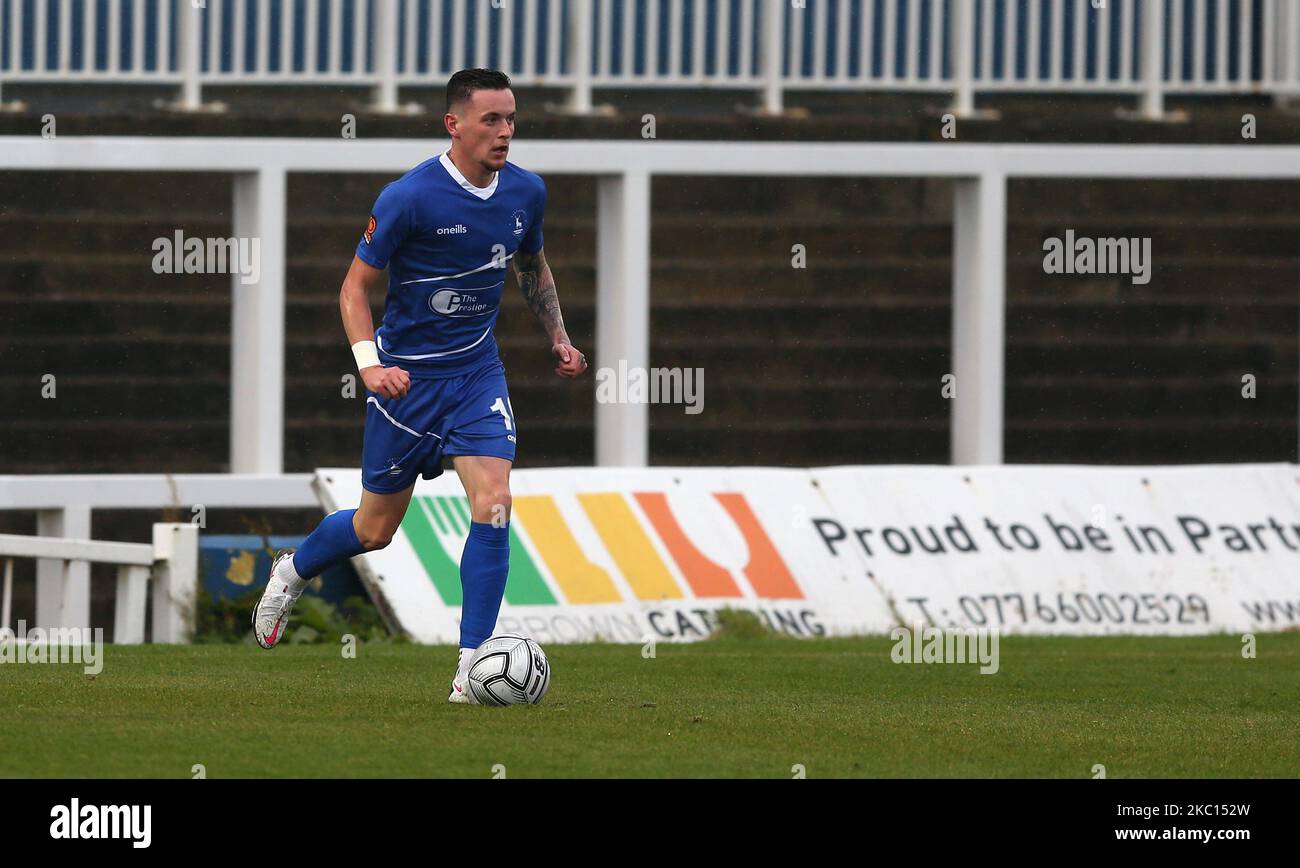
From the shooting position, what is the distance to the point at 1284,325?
15.4m

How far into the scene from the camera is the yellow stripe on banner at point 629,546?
11695mm

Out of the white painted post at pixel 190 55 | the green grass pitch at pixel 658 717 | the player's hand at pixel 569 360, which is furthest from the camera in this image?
the white painted post at pixel 190 55

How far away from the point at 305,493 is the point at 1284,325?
6.77 m

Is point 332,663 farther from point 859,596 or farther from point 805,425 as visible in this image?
point 805,425

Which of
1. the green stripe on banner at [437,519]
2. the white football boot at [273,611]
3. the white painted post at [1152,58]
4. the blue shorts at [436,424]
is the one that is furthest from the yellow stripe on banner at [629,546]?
the white painted post at [1152,58]

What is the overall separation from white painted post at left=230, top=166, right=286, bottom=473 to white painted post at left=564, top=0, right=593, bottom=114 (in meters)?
2.19

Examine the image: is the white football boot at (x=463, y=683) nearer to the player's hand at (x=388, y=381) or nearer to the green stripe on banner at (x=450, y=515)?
the player's hand at (x=388, y=381)

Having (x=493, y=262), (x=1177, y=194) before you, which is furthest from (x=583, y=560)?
(x=1177, y=194)

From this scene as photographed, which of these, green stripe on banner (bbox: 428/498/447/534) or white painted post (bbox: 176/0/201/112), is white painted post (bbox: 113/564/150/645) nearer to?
green stripe on banner (bbox: 428/498/447/534)

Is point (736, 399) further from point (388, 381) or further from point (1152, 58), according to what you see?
point (388, 381)

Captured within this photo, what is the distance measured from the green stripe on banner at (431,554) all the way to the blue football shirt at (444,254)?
132 inches

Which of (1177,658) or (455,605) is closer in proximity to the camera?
(1177,658)

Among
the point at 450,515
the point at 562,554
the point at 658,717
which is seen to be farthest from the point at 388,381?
the point at 562,554

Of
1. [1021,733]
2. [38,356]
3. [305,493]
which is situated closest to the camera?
[1021,733]
